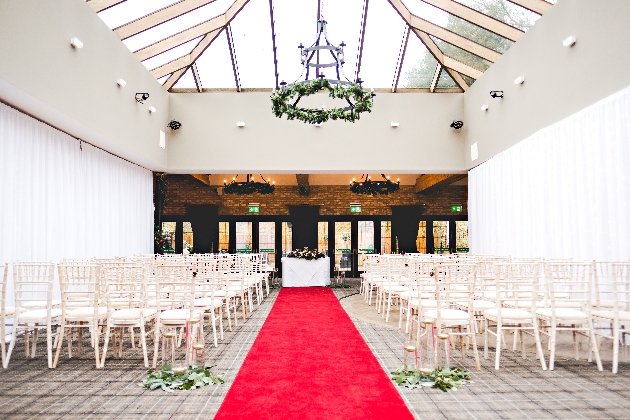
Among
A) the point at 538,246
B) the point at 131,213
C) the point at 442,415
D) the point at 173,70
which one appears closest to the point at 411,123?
the point at 538,246

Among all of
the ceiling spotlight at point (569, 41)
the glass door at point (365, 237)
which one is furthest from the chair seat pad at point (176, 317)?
the glass door at point (365, 237)

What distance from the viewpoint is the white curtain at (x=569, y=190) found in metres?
5.95

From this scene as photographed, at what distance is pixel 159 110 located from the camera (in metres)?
11.5

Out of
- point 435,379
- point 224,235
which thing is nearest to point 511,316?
point 435,379

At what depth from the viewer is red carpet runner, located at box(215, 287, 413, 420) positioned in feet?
11.1

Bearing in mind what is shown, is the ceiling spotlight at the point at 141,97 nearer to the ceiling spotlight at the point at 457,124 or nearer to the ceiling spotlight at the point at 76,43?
the ceiling spotlight at the point at 76,43

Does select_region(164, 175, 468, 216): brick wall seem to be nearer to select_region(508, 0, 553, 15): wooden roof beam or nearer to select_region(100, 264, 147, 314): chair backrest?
select_region(508, 0, 553, 15): wooden roof beam

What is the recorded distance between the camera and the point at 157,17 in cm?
892

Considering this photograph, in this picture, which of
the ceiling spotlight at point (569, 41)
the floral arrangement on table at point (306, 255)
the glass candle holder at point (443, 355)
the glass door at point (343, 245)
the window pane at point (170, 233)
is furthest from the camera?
the glass door at point (343, 245)

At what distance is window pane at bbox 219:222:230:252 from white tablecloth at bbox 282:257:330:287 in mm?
4289

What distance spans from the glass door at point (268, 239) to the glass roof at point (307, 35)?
19.8 ft

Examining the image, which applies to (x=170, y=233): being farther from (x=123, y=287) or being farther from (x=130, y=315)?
(x=130, y=315)

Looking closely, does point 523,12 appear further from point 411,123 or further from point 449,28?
point 411,123

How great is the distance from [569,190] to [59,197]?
874 centimetres
